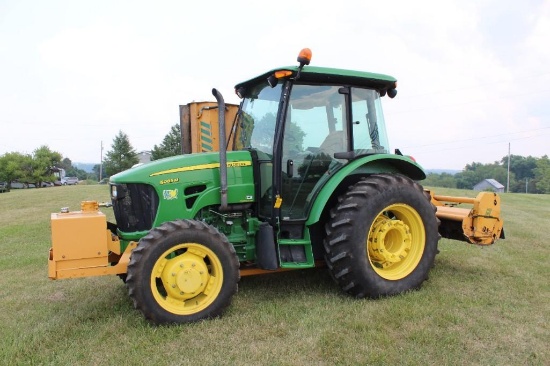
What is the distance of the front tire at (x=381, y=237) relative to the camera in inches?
169

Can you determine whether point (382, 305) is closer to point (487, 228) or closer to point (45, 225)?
point (487, 228)

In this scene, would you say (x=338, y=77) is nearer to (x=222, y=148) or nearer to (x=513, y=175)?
(x=222, y=148)

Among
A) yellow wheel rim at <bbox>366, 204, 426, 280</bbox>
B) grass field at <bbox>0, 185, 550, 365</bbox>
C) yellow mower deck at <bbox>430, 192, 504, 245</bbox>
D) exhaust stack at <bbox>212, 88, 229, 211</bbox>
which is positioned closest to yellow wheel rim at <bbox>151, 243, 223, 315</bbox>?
grass field at <bbox>0, 185, 550, 365</bbox>

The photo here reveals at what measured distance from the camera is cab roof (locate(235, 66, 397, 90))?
171 inches

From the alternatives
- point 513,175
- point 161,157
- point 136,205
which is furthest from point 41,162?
point 513,175

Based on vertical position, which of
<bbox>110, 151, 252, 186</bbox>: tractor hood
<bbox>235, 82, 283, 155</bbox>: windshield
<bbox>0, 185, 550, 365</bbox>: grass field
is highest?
<bbox>235, 82, 283, 155</bbox>: windshield

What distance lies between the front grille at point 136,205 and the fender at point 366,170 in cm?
153

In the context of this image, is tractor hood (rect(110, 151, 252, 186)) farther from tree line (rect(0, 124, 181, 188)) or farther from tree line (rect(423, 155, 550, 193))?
tree line (rect(423, 155, 550, 193))

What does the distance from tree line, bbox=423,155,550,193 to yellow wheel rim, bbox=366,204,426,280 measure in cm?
7452

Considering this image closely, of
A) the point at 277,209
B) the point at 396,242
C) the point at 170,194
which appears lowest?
the point at 396,242

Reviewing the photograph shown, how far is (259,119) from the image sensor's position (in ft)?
15.7

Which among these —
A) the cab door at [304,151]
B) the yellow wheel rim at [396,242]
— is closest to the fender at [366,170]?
the cab door at [304,151]

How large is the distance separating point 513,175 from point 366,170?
9596 centimetres

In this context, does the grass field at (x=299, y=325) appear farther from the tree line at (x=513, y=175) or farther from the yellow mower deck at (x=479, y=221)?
the tree line at (x=513, y=175)
